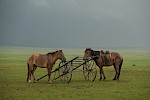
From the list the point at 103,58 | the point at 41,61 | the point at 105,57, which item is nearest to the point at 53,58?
the point at 41,61

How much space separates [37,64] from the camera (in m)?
21.9

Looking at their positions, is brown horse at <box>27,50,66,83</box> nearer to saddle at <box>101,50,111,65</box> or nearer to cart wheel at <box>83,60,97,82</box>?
cart wheel at <box>83,60,97,82</box>

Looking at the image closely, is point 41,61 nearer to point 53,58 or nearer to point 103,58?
point 53,58

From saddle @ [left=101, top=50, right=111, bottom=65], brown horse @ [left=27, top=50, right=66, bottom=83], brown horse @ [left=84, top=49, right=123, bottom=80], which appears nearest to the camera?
→ brown horse @ [left=27, top=50, right=66, bottom=83]

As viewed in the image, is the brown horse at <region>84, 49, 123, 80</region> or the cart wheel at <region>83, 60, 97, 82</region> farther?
the brown horse at <region>84, 49, 123, 80</region>

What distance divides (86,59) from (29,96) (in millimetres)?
7916

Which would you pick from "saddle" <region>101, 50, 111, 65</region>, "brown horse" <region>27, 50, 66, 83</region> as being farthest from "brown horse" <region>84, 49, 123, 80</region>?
"brown horse" <region>27, 50, 66, 83</region>

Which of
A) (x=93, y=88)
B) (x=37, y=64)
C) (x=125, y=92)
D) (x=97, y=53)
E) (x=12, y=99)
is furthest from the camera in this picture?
(x=97, y=53)

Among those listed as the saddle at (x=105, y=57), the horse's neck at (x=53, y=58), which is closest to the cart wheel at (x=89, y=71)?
the saddle at (x=105, y=57)

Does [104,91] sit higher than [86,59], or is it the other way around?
[86,59]

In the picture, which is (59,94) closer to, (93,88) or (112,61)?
(93,88)

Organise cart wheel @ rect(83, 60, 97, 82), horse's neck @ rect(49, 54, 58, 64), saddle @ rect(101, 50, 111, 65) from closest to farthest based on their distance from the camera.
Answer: horse's neck @ rect(49, 54, 58, 64)
cart wheel @ rect(83, 60, 97, 82)
saddle @ rect(101, 50, 111, 65)

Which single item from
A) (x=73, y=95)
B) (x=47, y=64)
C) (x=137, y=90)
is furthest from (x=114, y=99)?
(x=47, y=64)

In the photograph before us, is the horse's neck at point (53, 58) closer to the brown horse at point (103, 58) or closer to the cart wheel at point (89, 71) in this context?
the cart wheel at point (89, 71)
